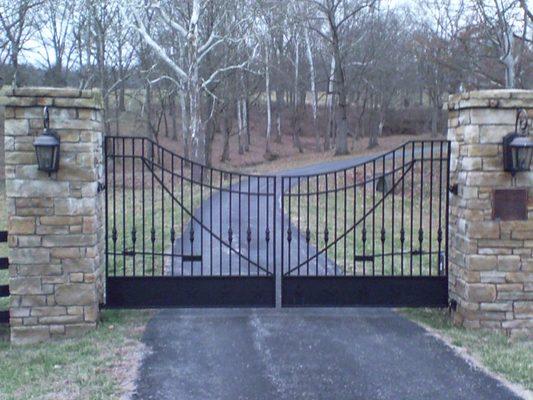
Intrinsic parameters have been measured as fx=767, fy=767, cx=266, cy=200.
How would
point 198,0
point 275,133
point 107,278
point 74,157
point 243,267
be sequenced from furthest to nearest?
point 275,133, point 198,0, point 243,267, point 107,278, point 74,157

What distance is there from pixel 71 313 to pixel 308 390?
8.98 feet

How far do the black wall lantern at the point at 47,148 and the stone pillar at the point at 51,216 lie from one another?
11cm

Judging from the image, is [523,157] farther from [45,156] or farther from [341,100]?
[341,100]

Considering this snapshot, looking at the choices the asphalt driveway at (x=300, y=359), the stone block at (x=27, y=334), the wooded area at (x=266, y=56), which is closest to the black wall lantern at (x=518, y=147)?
the asphalt driveway at (x=300, y=359)

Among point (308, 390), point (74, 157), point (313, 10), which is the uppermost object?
point (313, 10)

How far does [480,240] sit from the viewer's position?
24.6 ft

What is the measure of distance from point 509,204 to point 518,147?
1.99ft

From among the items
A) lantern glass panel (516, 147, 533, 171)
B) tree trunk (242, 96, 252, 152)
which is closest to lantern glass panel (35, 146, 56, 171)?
lantern glass panel (516, 147, 533, 171)

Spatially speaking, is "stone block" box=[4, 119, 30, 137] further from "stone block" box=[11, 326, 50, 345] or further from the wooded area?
the wooded area

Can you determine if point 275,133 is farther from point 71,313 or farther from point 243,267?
point 71,313

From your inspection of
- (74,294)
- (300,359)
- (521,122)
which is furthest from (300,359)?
(521,122)

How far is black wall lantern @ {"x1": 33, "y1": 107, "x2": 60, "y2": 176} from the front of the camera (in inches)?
275

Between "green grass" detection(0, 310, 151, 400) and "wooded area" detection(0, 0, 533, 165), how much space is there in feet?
49.3

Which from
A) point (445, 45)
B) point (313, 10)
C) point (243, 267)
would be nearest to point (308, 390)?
point (243, 267)
